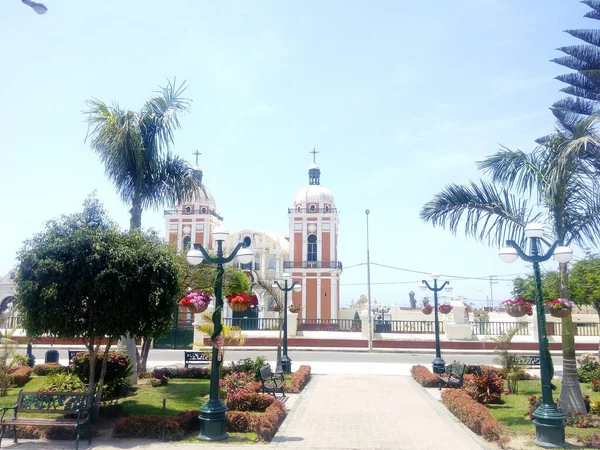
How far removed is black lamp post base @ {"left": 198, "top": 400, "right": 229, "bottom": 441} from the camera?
8867mm

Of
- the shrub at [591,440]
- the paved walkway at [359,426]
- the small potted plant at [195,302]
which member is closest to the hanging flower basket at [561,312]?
the shrub at [591,440]

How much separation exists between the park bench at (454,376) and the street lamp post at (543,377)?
16.2ft

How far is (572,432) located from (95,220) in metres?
10.1

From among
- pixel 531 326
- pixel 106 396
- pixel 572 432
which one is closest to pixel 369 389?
pixel 572 432

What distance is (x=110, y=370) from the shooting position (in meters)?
11.7

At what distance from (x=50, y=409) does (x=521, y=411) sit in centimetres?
944

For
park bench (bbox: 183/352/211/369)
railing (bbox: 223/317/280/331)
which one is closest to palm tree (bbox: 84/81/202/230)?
park bench (bbox: 183/352/211/369)

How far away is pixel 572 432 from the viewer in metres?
9.25

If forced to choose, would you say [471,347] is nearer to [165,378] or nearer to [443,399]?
[443,399]

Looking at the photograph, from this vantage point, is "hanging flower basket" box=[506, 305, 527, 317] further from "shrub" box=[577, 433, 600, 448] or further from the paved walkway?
"shrub" box=[577, 433, 600, 448]

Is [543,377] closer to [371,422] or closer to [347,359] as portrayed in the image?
[371,422]

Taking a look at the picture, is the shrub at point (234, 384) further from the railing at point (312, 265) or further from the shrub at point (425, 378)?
the railing at point (312, 265)

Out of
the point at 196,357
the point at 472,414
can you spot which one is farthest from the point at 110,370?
the point at 472,414

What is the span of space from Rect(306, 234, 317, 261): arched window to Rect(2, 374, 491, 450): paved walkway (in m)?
34.9
